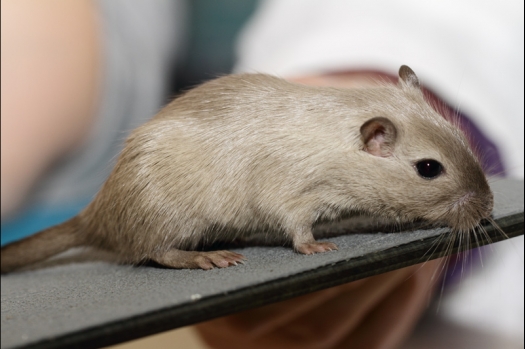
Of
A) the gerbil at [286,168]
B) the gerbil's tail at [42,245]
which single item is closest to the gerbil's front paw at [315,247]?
the gerbil at [286,168]

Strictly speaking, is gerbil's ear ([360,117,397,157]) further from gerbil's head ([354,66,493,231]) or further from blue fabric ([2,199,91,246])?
blue fabric ([2,199,91,246])

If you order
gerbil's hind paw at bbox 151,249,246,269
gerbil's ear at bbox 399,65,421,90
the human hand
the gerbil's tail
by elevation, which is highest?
gerbil's ear at bbox 399,65,421,90

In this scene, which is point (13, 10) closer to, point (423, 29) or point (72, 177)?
point (72, 177)

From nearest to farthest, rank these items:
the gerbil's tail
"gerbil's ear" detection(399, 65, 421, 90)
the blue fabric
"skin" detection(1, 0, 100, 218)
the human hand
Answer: "gerbil's ear" detection(399, 65, 421, 90) → the gerbil's tail → the human hand → "skin" detection(1, 0, 100, 218) → the blue fabric

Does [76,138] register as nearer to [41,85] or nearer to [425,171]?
[41,85]

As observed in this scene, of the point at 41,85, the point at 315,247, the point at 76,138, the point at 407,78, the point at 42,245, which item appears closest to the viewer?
the point at 315,247

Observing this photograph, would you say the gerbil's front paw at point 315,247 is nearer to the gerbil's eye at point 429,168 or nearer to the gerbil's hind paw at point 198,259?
the gerbil's hind paw at point 198,259

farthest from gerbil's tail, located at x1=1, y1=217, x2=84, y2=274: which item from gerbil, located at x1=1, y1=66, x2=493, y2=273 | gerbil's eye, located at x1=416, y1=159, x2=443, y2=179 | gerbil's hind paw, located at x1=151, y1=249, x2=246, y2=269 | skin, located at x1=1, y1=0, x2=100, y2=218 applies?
gerbil's eye, located at x1=416, y1=159, x2=443, y2=179

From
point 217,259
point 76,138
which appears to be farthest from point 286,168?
point 76,138
